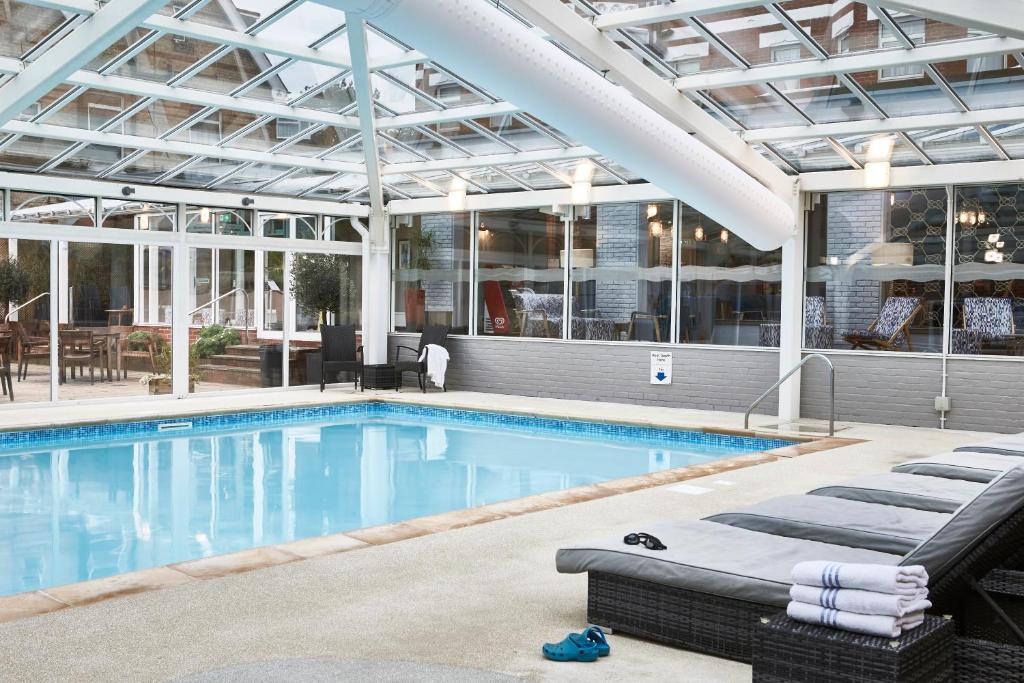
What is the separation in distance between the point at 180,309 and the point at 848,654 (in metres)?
11.8

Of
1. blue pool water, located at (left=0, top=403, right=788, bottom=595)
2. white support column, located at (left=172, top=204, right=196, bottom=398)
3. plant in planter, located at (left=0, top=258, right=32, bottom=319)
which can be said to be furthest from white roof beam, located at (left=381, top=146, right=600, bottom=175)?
plant in planter, located at (left=0, top=258, right=32, bottom=319)

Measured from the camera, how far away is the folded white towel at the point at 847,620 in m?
2.88

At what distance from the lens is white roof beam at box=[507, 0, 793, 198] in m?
8.30

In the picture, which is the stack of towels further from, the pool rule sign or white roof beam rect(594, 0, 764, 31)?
the pool rule sign

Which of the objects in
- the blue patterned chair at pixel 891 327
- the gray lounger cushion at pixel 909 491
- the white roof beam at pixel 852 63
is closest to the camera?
the gray lounger cushion at pixel 909 491

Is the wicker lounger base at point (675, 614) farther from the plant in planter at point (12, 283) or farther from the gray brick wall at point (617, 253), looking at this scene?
the plant in planter at point (12, 283)

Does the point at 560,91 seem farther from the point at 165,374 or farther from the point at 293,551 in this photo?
the point at 165,374

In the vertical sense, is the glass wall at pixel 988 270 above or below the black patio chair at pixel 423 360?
above

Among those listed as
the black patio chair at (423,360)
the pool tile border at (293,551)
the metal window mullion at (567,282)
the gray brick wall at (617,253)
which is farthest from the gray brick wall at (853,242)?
the black patio chair at (423,360)

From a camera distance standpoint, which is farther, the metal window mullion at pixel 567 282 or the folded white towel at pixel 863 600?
the metal window mullion at pixel 567 282

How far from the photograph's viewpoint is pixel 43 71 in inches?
351

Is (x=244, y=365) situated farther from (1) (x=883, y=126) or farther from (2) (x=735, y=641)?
(2) (x=735, y=641)

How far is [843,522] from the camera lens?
14.6 feet

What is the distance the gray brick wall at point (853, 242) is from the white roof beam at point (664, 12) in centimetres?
397
